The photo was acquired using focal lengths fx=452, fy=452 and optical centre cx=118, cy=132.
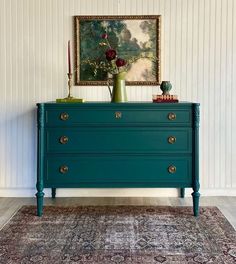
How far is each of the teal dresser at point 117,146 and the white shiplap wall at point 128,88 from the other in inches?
25.2

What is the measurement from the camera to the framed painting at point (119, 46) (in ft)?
13.5

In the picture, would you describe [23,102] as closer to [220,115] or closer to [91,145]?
[91,145]

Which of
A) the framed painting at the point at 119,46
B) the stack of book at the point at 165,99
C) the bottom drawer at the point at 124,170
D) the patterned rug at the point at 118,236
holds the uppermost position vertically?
the framed painting at the point at 119,46

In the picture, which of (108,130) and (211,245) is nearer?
(211,245)

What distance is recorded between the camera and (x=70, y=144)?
3.58m

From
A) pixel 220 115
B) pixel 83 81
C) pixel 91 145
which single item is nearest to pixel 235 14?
pixel 220 115

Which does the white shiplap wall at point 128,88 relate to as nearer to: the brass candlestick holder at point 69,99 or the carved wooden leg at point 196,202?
the brass candlestick holder at point 69,99

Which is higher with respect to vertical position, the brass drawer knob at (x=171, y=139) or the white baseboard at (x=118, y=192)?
the brass drawer knob at (x=171, y=139)

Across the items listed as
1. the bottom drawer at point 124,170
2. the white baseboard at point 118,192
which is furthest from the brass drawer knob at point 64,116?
the white baseboard at point 118,192

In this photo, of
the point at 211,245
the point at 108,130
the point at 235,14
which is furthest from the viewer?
the point at 235,14

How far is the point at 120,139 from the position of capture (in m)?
3.56

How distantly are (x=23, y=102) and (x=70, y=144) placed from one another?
0.85m

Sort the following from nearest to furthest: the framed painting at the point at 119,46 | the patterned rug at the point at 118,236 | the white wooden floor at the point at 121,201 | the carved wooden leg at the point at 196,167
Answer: the patterned rug at the point at 118,236
the carved wooden leg at the point at 196,167
the white wooden floor at the point at 121,201
the framed painting at the point at 119,46

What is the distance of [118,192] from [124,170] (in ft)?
2.22
